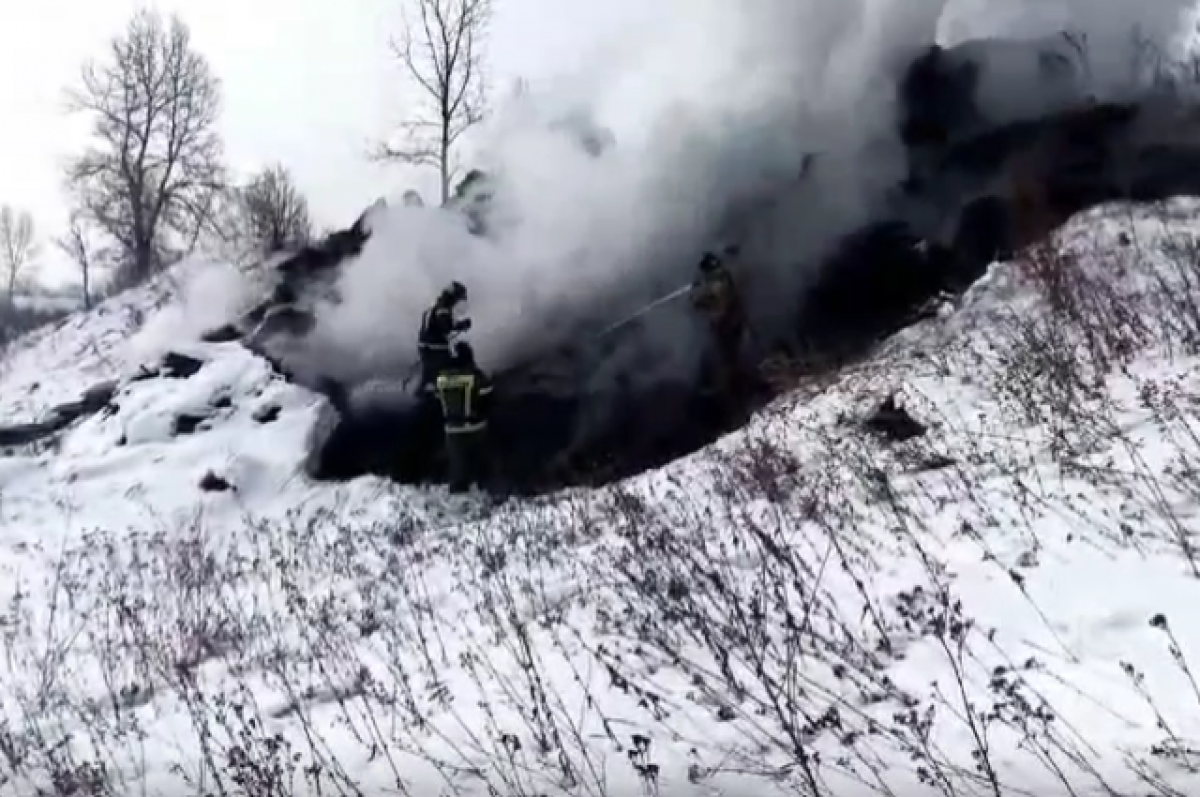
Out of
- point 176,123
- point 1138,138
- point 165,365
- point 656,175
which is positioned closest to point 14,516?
point 165,365

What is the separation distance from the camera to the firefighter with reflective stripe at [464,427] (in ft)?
31.1

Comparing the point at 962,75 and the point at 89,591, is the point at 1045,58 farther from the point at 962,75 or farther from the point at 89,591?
the point at 89,591

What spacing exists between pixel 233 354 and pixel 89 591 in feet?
16.8

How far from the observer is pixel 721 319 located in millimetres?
9727

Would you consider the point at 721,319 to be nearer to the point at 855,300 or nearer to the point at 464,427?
the point at 855,300

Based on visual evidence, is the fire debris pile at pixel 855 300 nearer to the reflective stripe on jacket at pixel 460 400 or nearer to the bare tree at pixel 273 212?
the reflective stripe on jacket at pixel 460 400

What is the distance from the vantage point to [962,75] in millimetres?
11617

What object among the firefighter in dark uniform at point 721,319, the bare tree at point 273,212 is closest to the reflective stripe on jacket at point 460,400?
the firefighter in dark uniform at point 721,319

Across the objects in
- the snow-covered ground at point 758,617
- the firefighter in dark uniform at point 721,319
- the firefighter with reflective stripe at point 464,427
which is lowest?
the snow-covered ground at point 758,617

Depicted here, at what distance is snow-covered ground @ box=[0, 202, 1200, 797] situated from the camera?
3.09m

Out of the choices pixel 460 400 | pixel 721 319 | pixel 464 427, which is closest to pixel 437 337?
pixel 460 400

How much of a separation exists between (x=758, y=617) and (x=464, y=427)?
5970mm

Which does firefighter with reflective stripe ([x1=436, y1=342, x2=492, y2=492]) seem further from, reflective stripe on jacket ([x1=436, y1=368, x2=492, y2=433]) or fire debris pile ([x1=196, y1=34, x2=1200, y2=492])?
fire debris pile ([x1=196, y1=34, x2=1200, y2=492])

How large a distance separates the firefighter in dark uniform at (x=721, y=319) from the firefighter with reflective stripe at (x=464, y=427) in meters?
2.06
